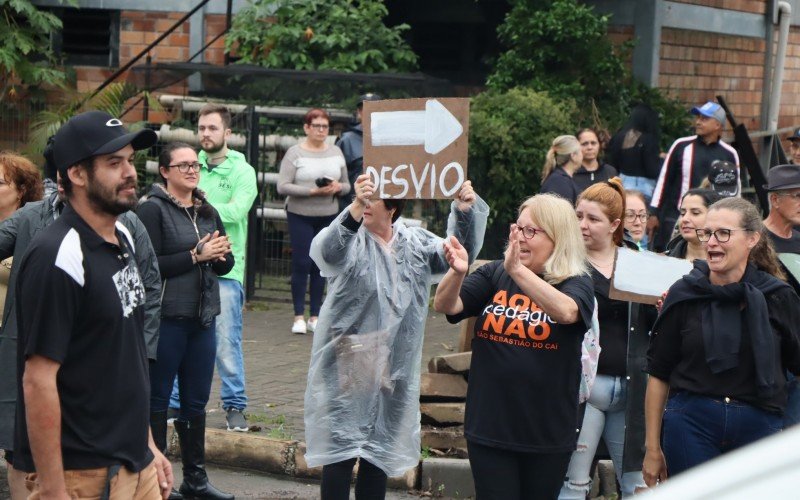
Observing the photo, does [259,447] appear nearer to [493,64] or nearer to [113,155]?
[113,155]

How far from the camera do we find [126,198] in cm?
410

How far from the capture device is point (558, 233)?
17.6ft

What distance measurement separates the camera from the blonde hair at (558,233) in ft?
17.5

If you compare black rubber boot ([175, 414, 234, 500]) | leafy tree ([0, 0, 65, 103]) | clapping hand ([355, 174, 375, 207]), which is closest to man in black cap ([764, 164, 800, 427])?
clapping hand ([355, 174, 375, 207])

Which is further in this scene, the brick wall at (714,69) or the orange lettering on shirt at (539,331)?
the brick wall at (714,69)

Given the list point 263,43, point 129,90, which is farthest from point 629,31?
point 129,90

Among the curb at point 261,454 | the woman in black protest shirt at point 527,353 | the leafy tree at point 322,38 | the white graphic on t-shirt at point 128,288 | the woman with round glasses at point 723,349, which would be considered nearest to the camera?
the white graphic on t-shirt at point 128,288

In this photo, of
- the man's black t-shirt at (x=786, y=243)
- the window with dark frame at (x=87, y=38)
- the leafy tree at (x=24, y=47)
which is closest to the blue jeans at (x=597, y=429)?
the man's black t-shirt at (x=786, y=243)

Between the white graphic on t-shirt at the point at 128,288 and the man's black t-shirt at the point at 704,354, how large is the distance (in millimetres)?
2229

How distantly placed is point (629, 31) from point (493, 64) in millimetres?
1672

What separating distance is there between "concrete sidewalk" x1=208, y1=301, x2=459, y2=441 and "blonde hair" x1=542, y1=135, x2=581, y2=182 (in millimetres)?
1766

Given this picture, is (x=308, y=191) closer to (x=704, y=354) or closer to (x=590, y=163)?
(x=590, y=163)

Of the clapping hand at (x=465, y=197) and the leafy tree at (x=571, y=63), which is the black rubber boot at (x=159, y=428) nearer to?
the clapping hand at (x=465, y=197)

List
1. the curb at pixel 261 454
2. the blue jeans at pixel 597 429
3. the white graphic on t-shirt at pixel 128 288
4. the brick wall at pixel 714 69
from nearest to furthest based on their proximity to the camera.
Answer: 1. the white graphic on t-shirt at pixel 128 288
2. the blue jeans at pixel 597 429
3. the curb at pixel 261 454
4. the brick wall at pixel 714 69
